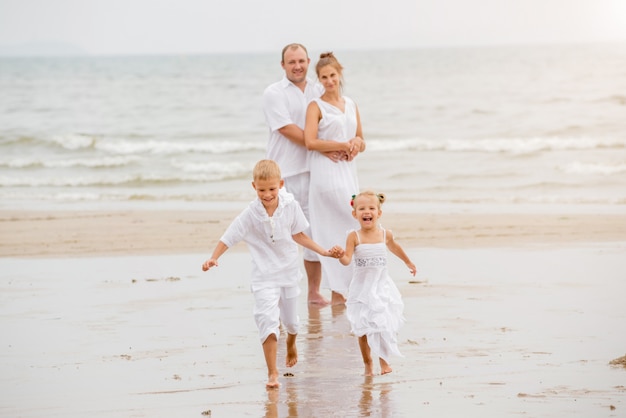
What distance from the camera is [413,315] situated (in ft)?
23.2

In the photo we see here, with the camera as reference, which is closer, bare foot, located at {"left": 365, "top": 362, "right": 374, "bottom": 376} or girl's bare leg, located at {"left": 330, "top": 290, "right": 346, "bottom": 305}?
bare foot, located at {"left": 365, "top": 362, "right": 374, "bottom": 376}

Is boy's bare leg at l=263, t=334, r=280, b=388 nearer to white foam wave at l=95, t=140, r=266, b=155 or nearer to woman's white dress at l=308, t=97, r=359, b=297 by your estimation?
woman's white dress at l=308, t=97, r=359, b=297

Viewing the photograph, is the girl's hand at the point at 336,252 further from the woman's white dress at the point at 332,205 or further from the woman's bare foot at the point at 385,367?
the woman's white dress at the point at 332,205

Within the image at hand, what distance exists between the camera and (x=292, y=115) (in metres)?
7.21

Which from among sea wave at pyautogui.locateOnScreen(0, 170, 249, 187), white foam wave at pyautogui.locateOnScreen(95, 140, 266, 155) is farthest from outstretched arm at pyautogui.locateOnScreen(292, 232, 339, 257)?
white foam wave at pyautogui.locateOnScreen(95, 140, 266, 155)

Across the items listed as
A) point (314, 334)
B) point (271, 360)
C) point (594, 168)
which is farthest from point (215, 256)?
point (594, 168)

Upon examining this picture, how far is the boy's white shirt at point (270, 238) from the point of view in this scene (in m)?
5.53

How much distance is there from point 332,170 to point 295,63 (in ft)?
2.63

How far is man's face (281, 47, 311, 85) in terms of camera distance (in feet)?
23.2

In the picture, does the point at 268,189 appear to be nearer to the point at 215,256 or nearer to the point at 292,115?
the point at 215,256

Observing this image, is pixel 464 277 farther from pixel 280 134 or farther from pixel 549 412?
pixel 549 412

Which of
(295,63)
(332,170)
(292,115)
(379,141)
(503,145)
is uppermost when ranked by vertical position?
(379,141)

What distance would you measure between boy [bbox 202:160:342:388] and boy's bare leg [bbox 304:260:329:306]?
1925 millimetres

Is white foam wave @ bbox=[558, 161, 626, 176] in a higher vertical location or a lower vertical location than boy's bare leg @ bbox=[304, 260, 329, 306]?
higher
